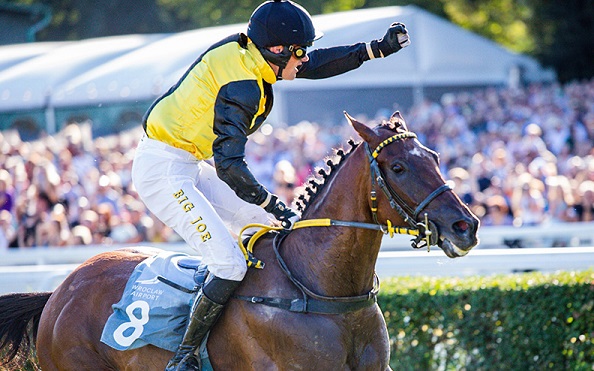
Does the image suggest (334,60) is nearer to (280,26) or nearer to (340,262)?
(280,26)

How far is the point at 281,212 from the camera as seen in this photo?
4504mm

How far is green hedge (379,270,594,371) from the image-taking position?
6508 mm

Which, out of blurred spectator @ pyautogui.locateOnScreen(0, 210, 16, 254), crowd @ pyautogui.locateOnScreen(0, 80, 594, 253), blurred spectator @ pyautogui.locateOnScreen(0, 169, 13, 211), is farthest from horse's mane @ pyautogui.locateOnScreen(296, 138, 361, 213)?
blurred spectator @ pyautogui.locateOnScreen(0, 169, 13, 211)

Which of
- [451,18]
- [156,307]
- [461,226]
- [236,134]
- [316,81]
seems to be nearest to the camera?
[461,226]

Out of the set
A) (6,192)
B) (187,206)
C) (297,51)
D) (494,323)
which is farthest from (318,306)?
(6,192)

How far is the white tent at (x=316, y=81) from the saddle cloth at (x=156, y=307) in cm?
994

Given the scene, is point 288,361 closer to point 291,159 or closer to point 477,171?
point 477,171

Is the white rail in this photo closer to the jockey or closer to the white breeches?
the white breeches

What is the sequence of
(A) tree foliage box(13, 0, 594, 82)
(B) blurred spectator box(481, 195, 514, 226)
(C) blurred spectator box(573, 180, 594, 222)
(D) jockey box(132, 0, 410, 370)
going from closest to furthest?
(D) jockey box(132, 0, 410, 370) → (C) blurred spectator box(573, 180, 594, 222) → (B) blurred spectator box(481, 195, 514, 226) → (A) tree foliage box(13, 0, 594, 82)

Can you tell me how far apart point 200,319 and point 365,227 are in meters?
0.93

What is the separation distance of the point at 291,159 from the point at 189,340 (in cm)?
999

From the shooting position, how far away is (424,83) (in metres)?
17.8

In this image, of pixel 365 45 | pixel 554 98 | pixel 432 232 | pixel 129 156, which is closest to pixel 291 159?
pixel 129 156

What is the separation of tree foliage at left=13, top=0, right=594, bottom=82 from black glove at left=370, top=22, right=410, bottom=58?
64.9 ft
